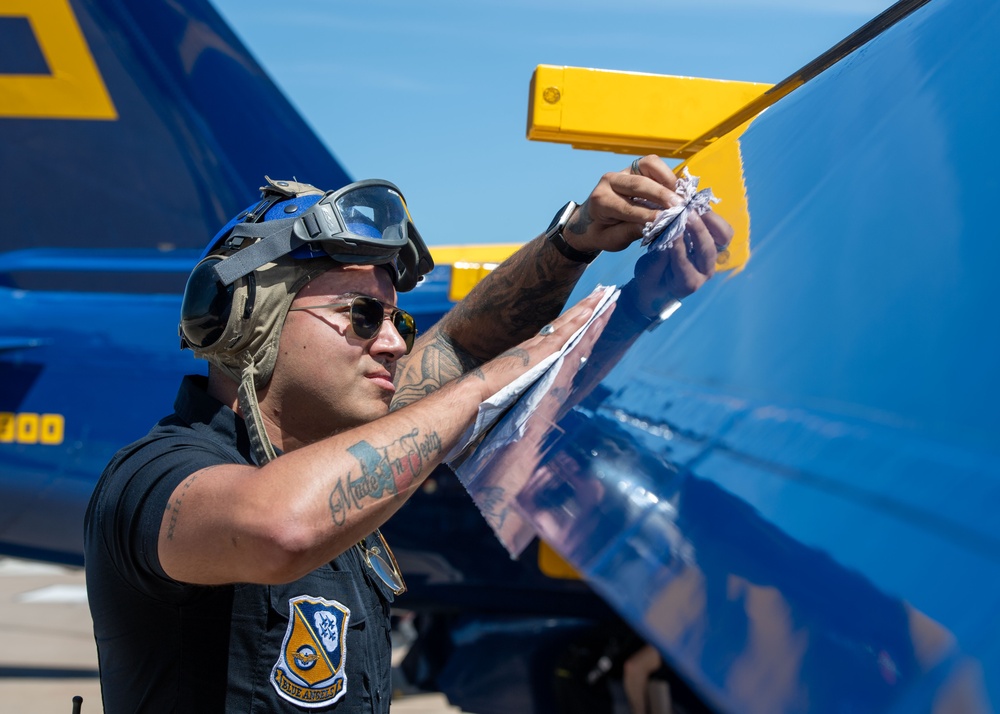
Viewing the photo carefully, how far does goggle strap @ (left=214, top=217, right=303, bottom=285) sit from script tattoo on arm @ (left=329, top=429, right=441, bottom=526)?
504 mm

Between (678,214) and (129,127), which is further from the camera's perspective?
(129,127)

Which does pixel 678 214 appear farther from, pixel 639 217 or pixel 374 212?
pixel 374 212

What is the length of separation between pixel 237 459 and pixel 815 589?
1186mm

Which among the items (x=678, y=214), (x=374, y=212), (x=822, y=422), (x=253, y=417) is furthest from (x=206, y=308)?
(x=822, y=422)

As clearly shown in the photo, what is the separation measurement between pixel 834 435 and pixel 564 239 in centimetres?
126

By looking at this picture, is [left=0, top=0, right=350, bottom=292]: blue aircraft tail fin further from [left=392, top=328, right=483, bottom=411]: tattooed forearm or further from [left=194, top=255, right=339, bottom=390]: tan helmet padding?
[left=194, top=255, right=339, bottom=390]: tan helmet padding

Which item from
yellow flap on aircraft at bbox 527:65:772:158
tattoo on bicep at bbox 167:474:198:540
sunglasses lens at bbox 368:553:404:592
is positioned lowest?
sunglasses lens at bbox 368:553:404:592

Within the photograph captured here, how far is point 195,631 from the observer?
1.61m

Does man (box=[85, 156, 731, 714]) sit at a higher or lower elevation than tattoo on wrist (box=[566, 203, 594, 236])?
lower

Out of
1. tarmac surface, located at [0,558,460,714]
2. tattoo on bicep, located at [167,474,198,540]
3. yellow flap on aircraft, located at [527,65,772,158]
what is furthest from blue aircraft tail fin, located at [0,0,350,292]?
tattoo on bicep, located at [167,474,198,540]

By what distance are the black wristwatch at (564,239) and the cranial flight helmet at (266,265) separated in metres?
0.31

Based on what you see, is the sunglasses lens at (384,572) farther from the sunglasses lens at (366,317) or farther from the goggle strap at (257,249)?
the goggle strap at (257,249)

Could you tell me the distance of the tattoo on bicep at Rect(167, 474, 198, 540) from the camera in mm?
1434

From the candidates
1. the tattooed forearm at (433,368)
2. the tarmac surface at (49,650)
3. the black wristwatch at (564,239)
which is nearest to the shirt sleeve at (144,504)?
the tattooed forearm at (433,368)
